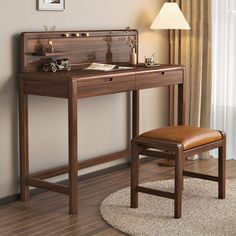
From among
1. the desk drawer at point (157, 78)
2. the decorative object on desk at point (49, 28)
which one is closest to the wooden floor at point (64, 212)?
the desk drawer at point (157, 78)

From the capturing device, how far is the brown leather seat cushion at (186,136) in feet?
12.4

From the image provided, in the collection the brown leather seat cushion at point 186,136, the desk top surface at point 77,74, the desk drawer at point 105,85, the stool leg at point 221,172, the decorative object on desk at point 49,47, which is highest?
the decorative object on desk at point 49,47

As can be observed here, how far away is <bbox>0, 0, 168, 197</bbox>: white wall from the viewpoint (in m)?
4.05

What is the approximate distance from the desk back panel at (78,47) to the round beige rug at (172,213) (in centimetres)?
100

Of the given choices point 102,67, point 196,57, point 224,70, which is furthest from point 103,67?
point 224,70

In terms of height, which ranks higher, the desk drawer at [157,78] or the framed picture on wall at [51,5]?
the framed picture on wall at [51,5]

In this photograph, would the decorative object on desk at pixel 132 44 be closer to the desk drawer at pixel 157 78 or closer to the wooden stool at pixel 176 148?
the desk drawer at pixel 157 78

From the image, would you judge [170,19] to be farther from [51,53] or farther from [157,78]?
[51,53]

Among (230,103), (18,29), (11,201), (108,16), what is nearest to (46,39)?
(18,29)

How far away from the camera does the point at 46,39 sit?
418 cm

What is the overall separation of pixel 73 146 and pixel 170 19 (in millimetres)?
1619

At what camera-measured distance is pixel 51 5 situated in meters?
4.27

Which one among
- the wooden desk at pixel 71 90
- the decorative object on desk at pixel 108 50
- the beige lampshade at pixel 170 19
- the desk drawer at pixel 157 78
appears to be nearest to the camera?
the wooden desk at pixel 71 90

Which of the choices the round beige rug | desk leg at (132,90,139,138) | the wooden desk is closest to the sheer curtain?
desk leg at (132,90,139,138)
